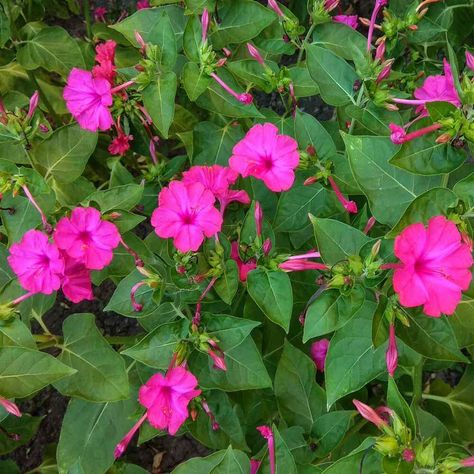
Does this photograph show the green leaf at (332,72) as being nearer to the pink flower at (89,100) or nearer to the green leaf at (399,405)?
the pink flower at (89,100)

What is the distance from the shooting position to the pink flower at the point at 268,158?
1396mm

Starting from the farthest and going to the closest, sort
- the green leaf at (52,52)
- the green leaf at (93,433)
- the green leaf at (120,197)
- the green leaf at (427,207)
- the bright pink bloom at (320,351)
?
1. the green leaf at (52,52)
2. the bright pink bloom at (320,351)
3. the green leaf at (93,433)
4. the green leaf at (120,197)
5. the green leaf at (427,207)

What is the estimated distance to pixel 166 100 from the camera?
5.05 feet

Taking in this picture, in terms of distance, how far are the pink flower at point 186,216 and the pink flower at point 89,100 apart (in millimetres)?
368

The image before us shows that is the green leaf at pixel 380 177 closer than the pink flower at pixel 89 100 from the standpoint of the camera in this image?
Yes

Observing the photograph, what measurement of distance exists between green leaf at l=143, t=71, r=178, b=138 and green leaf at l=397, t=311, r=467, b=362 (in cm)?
81

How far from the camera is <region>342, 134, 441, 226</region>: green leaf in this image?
1.31 m

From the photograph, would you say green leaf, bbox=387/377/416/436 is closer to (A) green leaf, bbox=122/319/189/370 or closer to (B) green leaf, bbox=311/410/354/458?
(B) green leaf, bbox=311/410/354/458

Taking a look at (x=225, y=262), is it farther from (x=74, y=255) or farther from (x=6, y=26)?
(x=6, y=26)

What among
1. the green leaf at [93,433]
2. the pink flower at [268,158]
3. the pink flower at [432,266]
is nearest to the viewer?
the pink flower at [432,266]

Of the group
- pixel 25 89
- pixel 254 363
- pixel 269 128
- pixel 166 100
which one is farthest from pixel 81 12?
pixel 254 363

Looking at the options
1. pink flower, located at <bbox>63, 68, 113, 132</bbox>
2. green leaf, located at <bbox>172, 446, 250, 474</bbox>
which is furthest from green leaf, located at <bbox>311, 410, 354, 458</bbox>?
pink flower, located at <bbox>63, 68, 113, 132</bbox>

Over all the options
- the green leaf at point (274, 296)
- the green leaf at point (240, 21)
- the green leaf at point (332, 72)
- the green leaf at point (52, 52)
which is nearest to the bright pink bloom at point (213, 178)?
the green leaf at point (274, 296)

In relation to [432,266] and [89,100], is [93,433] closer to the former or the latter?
[89,100]
